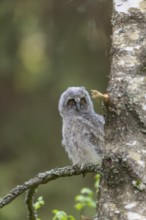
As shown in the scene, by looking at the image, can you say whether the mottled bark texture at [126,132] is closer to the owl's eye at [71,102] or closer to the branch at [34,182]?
the branch at [34,182]

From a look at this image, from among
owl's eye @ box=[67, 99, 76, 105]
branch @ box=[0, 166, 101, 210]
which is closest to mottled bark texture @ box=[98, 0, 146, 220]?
branch @ box=[0, 166, 101, 210]

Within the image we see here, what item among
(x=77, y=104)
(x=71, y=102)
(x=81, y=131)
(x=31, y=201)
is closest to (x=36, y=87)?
(x=71, y=102)

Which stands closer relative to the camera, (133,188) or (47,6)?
(133,188)

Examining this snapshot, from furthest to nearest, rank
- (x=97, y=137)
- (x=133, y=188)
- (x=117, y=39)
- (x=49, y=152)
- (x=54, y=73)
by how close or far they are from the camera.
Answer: (x=49, y=152) → (x=54, y=73) → (x=97, y=137) → (x=117, y=39) → (x=133, y=188)

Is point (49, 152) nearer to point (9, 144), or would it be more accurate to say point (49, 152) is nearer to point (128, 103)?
point (9, 144)

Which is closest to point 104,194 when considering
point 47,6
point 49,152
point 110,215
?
point 110,215

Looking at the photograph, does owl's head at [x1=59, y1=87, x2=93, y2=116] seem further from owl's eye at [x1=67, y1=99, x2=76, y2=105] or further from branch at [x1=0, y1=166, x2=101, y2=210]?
branch at [x1=0, y1=166, x2=101, y2=210]

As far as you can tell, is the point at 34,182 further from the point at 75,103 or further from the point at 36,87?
the point at 36,87
